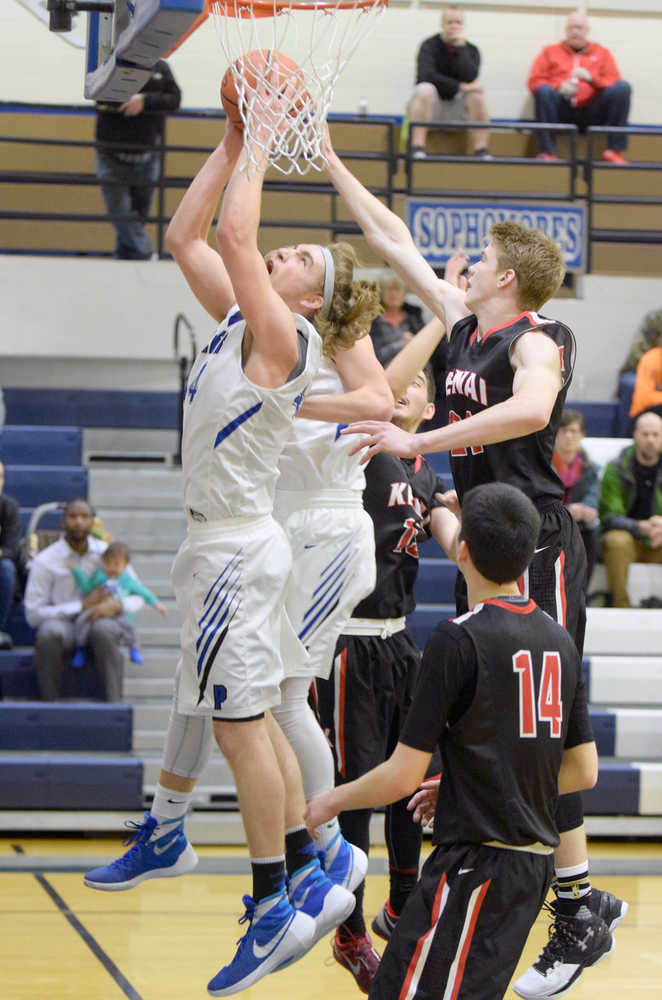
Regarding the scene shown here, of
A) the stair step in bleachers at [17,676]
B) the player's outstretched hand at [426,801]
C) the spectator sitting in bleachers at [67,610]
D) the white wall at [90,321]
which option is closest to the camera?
the player's outstretched hand at [426,801]

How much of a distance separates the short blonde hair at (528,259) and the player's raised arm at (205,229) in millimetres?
874

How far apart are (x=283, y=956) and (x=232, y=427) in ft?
5.02

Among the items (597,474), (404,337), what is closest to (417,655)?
(597,474)

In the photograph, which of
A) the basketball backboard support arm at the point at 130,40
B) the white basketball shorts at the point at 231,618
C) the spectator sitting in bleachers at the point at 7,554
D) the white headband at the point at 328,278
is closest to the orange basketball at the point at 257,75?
the basketball backboard support arm at the point at 130,40

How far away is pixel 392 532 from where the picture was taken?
5363mm

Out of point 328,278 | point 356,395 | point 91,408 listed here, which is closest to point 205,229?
point 328,278

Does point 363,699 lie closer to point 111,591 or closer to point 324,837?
point 324,837

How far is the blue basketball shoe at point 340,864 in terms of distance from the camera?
4477 mm

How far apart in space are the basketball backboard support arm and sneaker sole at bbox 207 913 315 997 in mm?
2633

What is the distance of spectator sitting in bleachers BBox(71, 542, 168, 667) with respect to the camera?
338 inches

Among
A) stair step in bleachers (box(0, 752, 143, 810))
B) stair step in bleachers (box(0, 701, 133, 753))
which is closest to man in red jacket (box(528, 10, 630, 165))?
stair step in bleachers (box(0, 701, 133, 753))

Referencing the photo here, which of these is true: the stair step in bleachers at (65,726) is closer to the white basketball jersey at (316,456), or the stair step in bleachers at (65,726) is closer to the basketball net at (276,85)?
the white basketball jersey at (316,456)

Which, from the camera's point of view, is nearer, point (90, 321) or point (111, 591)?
point (111, 591)

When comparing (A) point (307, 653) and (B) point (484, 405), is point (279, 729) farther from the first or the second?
(B) point (484, 405)
